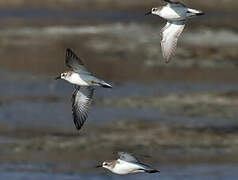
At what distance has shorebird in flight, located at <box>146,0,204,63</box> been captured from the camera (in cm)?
1129

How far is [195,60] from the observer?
2439 centimetres

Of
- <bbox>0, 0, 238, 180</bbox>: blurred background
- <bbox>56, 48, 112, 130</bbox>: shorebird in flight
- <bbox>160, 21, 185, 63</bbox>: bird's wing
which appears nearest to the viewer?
<bbox>56, 48, 112, 130</bbox>: shorebird in flight

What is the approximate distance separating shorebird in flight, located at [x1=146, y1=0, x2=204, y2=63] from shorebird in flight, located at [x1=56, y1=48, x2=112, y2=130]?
0.93m

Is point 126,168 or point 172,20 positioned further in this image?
point 172,20

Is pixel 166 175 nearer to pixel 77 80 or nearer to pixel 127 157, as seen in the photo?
pixel 127 157

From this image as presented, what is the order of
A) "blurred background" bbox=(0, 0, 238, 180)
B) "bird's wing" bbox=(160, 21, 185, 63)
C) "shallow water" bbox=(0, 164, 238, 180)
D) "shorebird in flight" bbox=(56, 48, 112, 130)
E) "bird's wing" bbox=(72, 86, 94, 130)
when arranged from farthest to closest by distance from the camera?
"blurred background" bbox=(0, 0, 238, 180) → "shallow water" bbox=(0, 164, 238, 180) → "bird's wing" bbox=(72, 86, 94, 130) → "bird's wing" bbox=(160, 21, 185, 63) → "shorebird in flight" bbox=(56, 48, 112, 130)

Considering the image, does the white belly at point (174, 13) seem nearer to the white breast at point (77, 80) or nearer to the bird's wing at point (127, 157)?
the white breast at point (77, 80)

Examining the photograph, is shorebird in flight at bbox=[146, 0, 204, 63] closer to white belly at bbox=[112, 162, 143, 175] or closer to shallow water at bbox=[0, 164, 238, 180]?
white belly at bbox=[112, 162, 143, 175]

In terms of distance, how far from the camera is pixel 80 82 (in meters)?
11.1

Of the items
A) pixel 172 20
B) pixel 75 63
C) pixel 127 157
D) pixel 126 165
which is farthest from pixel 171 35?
pixel 126 165

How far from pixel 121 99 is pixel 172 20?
322 inches

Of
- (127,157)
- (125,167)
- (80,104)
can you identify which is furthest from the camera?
(80,104)

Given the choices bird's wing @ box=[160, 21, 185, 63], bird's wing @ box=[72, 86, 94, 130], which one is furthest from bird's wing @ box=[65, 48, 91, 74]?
bird's wing @ box=[160, 21, 185, 63]

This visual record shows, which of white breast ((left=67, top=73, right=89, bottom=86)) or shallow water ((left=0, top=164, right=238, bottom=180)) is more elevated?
white breast ((left=67, top=73, right=89, bottom=86))
